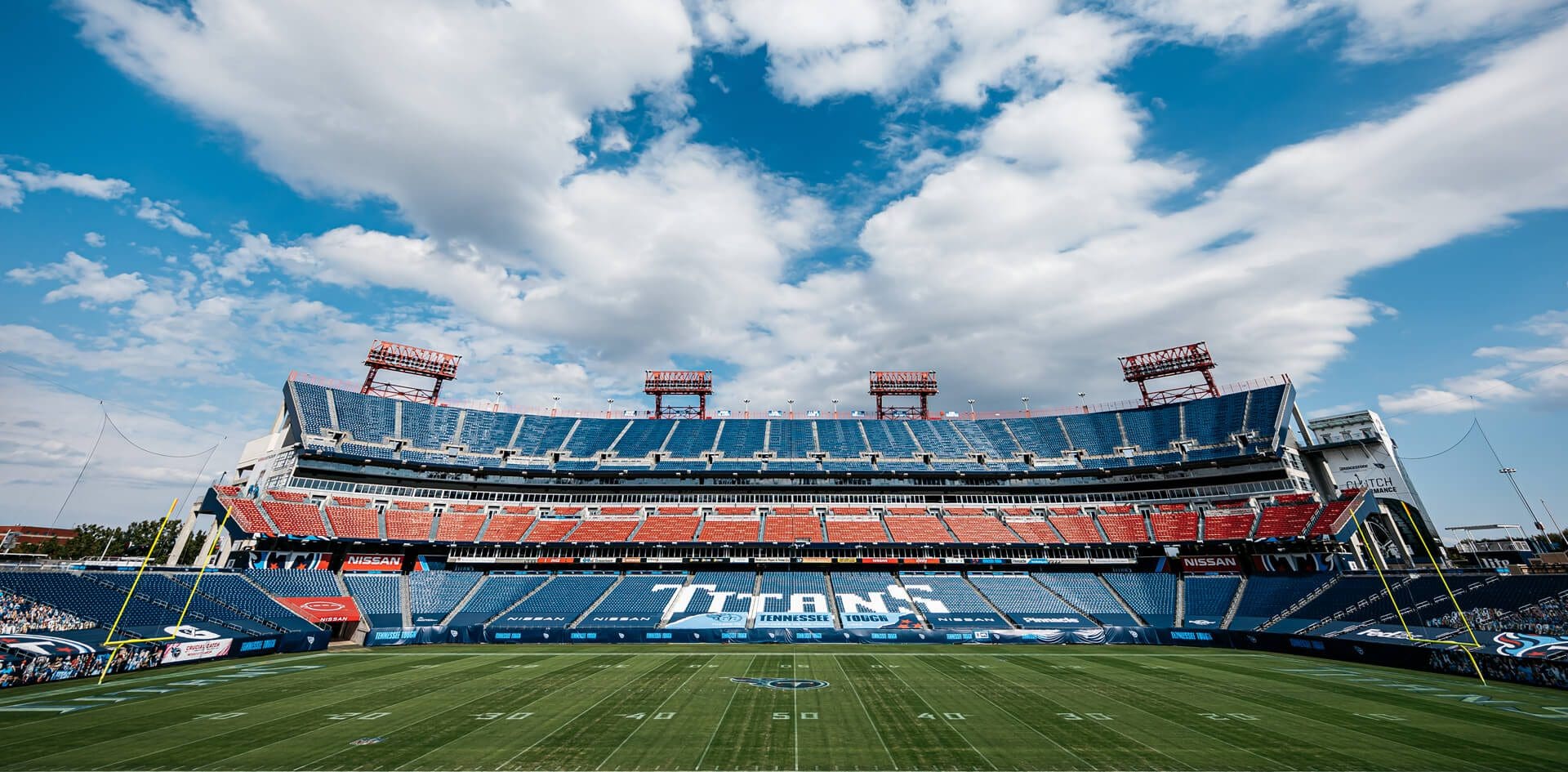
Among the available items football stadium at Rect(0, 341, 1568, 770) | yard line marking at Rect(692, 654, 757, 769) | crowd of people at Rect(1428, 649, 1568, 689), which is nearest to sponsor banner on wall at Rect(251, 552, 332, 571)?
football stadium at Rect(0, 341, 1568, 770)

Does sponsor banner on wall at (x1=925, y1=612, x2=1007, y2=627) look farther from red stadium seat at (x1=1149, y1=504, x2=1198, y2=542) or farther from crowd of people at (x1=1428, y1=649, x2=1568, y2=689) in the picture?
crowd of people at (x1=1428, y1=649, x2=1568, y2=689)

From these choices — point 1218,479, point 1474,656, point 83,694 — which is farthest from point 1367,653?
point 83,694

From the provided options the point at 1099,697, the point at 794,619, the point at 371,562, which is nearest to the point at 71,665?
the point at 371,562

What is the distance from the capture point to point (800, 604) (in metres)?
53.0

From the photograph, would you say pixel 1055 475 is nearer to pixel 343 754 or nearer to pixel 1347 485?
pixel 1347 485

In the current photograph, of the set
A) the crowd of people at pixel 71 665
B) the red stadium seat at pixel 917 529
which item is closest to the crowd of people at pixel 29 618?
the crowd of people at pixel 71 665

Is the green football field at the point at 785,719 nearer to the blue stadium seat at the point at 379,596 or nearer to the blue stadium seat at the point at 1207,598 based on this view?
the blue stadium seat at the point at 1207,598

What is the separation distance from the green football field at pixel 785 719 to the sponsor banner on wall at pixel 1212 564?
23.0 meters

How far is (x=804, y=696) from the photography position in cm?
2556

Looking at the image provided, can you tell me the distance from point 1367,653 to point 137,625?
74.4 m

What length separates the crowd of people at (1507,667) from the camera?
2708 cm

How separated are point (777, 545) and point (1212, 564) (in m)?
41.8

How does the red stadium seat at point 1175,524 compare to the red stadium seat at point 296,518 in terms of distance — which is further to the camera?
the red stadium seat at point 1175,524

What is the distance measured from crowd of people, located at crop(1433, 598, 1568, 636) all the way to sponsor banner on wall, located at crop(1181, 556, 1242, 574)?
1837 centimetres
